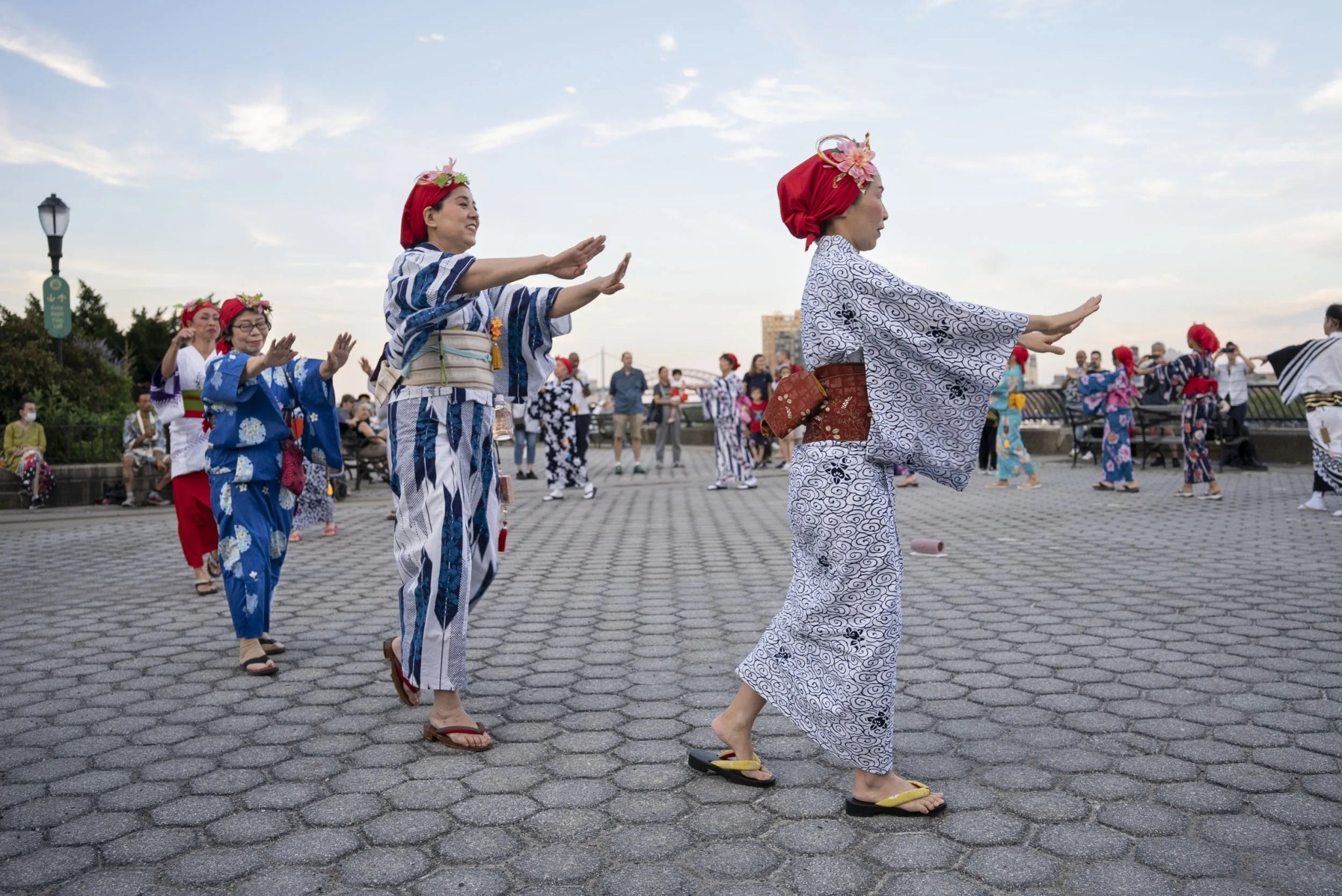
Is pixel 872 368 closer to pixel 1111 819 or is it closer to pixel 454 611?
pixel 1111 819

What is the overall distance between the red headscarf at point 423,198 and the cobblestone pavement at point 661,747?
5.83 ft

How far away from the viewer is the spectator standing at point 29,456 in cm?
1330

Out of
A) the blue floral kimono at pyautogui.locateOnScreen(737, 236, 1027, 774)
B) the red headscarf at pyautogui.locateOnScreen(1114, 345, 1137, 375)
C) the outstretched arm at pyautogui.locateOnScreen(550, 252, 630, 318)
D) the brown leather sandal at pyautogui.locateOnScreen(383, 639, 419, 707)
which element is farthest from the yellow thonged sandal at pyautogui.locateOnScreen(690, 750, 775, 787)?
the red headscarf at pyautogui.locateOnScreen(1114, 345, 1137, 375)

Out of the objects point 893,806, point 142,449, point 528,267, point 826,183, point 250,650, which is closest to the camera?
point 893,806

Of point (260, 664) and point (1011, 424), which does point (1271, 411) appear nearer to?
point (1011, 424)

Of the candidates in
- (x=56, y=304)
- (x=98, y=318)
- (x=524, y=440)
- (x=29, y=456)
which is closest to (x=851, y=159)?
(x=29, y=456)

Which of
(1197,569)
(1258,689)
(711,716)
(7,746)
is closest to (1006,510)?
(1197,569)

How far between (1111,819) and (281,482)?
3.88 meters

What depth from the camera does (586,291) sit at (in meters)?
3.62

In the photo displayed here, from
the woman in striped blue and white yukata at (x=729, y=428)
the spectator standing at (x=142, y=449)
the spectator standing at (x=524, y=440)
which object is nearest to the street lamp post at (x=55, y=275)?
the spectator standing at (x=142, y=449)

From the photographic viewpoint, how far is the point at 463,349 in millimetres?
3604

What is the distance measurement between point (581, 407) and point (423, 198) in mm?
10503

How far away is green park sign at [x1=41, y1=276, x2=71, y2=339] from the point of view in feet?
48.2

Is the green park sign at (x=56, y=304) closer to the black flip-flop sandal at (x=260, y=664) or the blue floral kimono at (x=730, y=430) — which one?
the blue floral kimono at (x=730, y=430)
